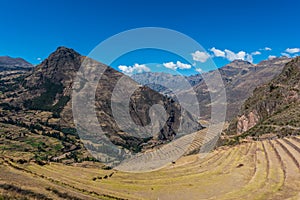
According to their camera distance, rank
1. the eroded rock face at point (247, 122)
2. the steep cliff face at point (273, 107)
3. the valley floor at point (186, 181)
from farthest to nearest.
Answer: the eroded rock face at point (247, 122)
the steep cliff face at point (273, 107)
the valley floor at point (186, 181)

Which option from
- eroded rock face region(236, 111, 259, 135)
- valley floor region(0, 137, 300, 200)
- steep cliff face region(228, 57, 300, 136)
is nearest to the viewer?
valley floor region(0, 137, 300, 200)

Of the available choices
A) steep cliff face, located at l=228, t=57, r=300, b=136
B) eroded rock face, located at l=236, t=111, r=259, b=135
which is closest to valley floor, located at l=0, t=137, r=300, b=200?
steep cliff face, located at l=228, t=57, r=300, b=136

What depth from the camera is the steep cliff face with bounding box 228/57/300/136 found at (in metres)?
123

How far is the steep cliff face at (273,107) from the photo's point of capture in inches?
4859

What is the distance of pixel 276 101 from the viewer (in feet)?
517

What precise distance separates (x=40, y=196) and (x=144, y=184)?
31.3 m

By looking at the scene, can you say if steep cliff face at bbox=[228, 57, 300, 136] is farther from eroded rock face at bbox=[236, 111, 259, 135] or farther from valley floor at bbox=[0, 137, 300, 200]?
valley floor at bbox=[0, 137, 300, 200]

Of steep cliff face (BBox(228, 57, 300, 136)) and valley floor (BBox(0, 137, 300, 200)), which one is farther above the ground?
steep cliff face (BBox(228, 57, 300, 136))

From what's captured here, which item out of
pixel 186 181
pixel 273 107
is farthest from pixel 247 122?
pixel 186 181

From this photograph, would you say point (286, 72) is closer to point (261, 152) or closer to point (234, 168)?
A: point (261, 152)

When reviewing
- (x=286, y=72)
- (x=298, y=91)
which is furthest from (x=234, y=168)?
(x=286, y=72)

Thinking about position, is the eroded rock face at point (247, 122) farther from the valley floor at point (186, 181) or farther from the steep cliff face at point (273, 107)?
the valley floor at point (186, 181)

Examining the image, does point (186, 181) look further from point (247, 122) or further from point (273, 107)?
point (247, 122)

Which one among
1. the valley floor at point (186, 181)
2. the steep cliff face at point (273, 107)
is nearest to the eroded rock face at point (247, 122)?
the steep cliff face at point (273, 107)
